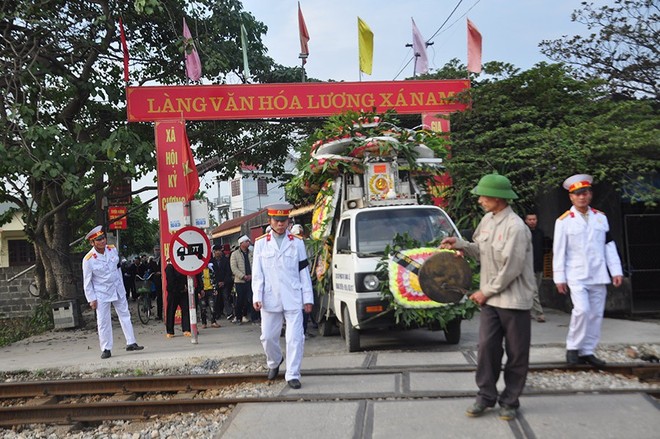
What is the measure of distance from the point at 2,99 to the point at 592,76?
42.8 feet

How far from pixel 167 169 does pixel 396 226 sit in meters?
7.18

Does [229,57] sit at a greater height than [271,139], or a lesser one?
greater

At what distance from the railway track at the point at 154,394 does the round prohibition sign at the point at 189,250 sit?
8.90 feet

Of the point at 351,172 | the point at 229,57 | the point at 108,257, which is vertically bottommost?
the point at 108,257

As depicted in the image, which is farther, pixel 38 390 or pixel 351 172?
pixel 351 172

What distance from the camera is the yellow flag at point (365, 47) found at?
627 inches

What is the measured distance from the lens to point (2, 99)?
14.1 meters

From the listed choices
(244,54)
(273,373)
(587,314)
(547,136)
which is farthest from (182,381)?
(244,54)

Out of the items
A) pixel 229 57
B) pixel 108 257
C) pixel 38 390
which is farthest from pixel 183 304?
pixel 229 57

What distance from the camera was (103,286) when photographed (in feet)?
32.2

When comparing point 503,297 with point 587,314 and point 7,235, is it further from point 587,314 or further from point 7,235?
point 7,235

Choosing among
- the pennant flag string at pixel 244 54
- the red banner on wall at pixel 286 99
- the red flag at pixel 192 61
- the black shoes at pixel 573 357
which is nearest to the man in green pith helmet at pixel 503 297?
the black shoes at pixel 573 357

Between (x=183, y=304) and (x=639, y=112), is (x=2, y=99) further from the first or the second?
(x=639, y=112)

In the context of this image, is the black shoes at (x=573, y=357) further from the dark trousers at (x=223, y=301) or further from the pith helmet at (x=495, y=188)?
the dark trousers at (x=223, y=301)
